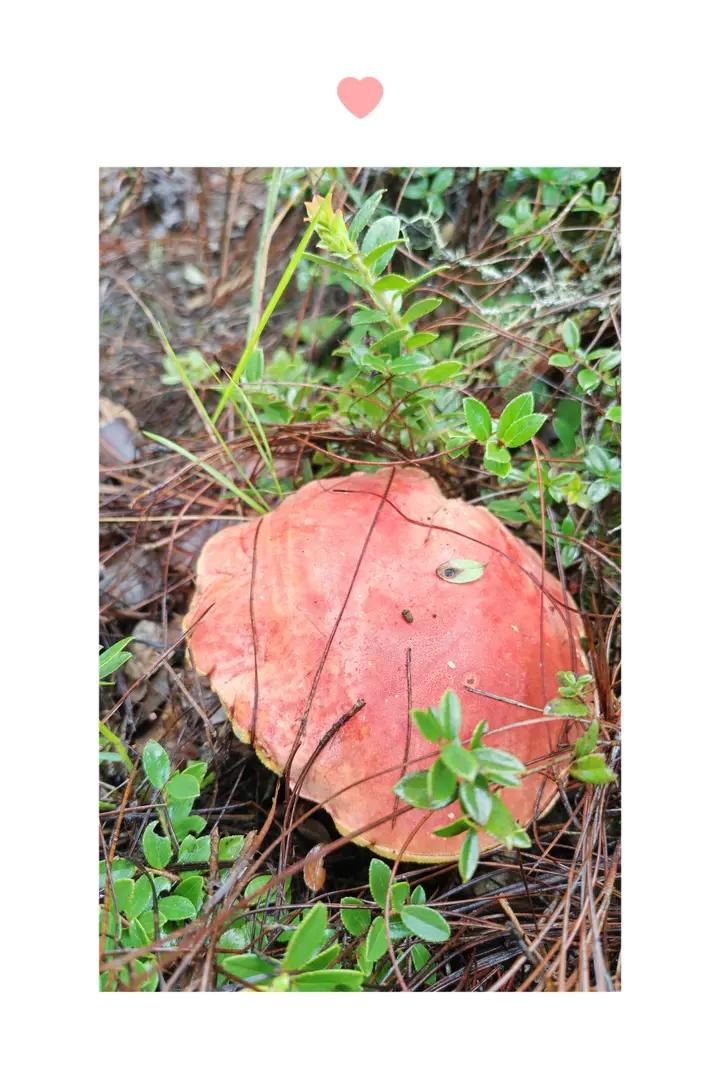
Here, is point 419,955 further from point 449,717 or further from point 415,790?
point 449,717

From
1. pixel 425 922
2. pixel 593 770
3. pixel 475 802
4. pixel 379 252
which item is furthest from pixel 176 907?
pixel 379 252

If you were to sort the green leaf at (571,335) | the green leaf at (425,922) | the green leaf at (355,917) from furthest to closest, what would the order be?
the green leaf at (571,335)
the green leaf at (355,917)
the green leaf at (425,922)

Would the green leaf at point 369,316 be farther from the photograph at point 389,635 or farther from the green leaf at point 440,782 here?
the green leaf at point 440,782

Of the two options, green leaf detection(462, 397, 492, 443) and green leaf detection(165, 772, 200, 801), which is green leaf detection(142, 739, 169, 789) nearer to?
green leaf detection(165, 772, 200, 801)

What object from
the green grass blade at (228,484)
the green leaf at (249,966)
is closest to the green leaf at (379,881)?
the green leaf at (249,966)
